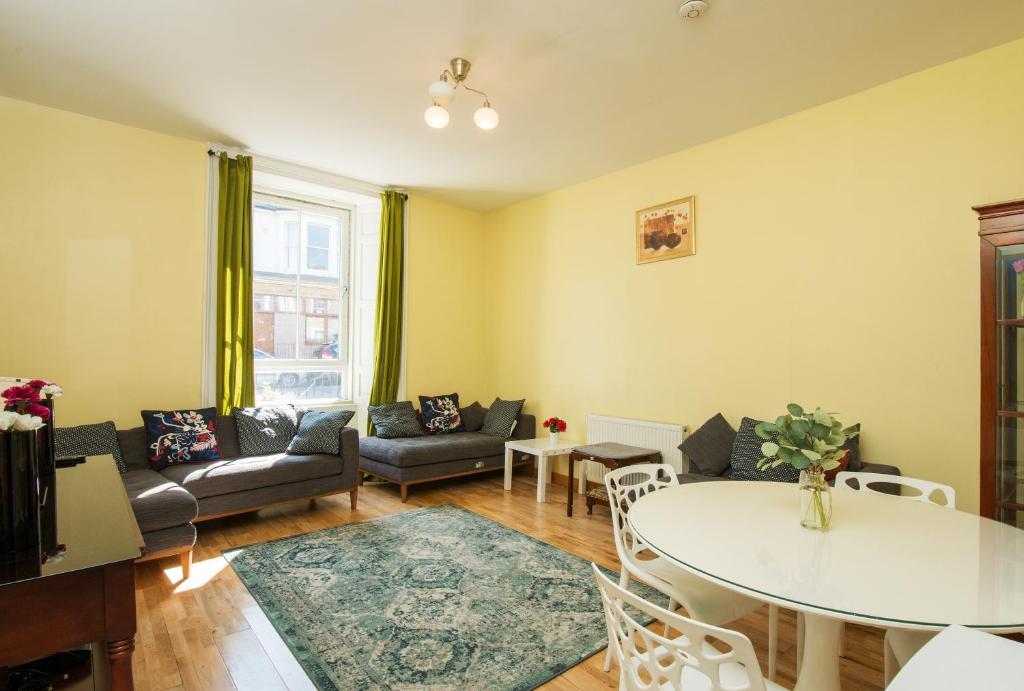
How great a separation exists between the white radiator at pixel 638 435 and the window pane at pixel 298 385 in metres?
2.74

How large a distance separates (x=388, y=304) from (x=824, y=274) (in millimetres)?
3955

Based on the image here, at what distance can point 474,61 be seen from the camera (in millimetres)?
2990

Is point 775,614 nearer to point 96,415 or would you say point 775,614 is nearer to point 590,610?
point 590,610

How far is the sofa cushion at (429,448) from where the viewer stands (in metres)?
4.55

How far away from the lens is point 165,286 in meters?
4.17

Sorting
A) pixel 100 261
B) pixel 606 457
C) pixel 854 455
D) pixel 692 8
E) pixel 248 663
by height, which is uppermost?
pixel 692 8

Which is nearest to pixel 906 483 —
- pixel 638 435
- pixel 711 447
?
pixel 711 447

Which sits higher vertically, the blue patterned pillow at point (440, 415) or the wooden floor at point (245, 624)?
the blue patterned pillow at point (440, 415)

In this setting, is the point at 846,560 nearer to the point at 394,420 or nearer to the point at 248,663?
the point at 248,663

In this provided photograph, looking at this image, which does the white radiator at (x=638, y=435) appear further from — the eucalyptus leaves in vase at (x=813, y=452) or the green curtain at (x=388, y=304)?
the eucalyptus leaves in vase at (x=813, y=452)

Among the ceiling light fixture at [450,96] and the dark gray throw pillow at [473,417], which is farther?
the dark gray throw pillow at [473,417]

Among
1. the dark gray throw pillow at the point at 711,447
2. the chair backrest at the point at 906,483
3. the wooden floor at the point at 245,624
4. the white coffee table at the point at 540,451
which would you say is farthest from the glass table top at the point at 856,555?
the white coffee table at the point at 540,451

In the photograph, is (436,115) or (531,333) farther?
(531,333)

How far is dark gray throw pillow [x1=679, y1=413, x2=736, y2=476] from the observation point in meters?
3.60
